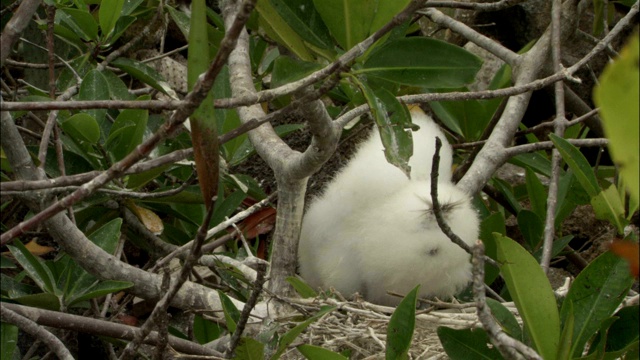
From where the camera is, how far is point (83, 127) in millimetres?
1943

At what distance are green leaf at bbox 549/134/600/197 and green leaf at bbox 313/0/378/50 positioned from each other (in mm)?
484

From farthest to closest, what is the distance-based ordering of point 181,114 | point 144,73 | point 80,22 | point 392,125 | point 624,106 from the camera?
point 144,73
point 80,22
point 392,125
point 181,114
point 624,106

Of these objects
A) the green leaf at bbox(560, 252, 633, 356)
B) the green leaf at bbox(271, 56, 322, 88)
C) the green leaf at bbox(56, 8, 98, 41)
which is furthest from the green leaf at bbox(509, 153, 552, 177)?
the green leaf at bbox(56, 8, 98, 41)

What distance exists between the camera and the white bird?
2.08m

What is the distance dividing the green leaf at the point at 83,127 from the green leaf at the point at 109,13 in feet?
0.81

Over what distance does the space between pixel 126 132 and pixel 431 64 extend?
0.78 m

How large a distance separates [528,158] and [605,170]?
355 millimetres

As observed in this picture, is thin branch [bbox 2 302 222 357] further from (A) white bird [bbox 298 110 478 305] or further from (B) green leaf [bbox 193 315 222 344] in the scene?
(A) white bird [bbox 298 110 478 305]

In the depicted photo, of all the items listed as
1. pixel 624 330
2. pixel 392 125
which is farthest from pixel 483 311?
pixel 392 125

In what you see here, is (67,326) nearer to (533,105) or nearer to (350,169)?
(350,169)

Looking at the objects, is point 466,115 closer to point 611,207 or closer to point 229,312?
point 611,207

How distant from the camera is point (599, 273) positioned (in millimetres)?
1444

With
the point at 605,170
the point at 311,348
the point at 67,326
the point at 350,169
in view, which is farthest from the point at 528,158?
the point at 67,326

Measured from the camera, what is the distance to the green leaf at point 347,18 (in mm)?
1439
